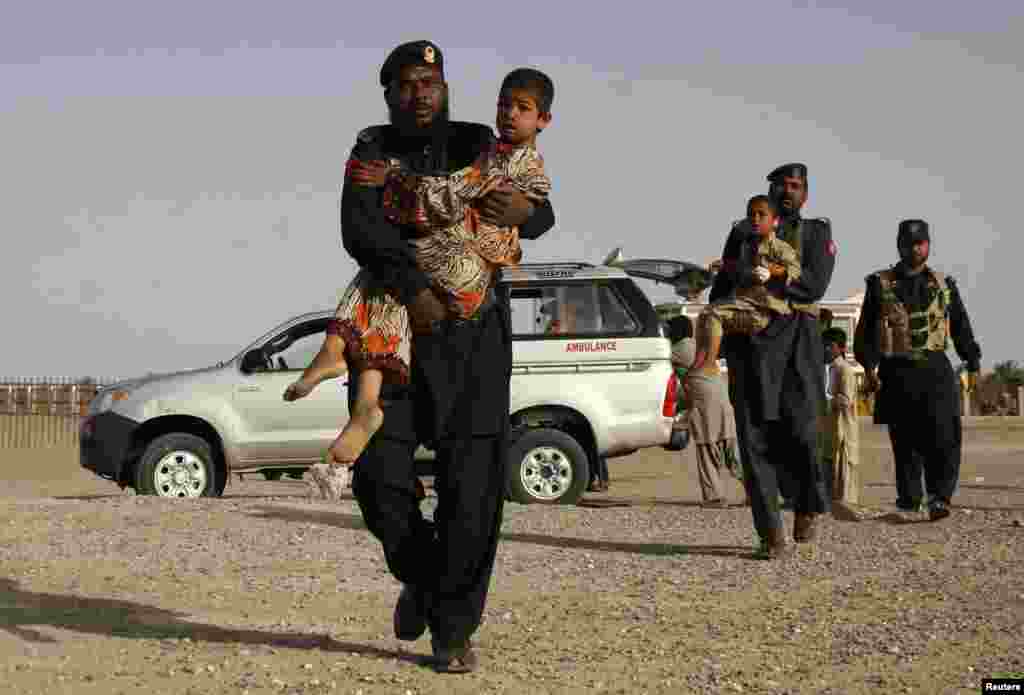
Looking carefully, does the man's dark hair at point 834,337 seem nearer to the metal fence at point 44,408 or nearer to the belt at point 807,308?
the belt at point 807,308

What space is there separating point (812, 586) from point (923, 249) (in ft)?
12.5

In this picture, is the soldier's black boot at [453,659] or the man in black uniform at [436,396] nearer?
the man in black uniform at [436,396]

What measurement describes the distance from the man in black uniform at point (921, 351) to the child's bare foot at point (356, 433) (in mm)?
6489

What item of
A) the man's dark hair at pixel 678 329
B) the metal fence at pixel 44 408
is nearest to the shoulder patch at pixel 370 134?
the man's dark hair at pixel 678 329

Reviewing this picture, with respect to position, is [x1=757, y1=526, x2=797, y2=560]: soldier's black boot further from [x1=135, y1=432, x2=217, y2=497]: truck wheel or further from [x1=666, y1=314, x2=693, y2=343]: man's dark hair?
[x1=666, y1=314, x2=693, y2=343]: man's dark hair

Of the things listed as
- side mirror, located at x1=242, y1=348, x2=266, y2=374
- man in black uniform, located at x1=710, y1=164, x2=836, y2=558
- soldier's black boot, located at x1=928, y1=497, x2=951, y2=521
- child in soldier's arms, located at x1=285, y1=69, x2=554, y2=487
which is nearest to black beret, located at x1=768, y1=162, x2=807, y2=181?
man in black uniform, located at x1=710, y1=164, x2=836, y2=558

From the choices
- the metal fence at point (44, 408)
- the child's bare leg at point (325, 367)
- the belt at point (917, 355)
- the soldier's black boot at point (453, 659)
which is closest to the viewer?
the child's bare leg at point (325, 367)

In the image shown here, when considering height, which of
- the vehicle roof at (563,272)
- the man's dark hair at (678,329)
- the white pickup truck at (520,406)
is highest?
the vehicle roof at (563,272)

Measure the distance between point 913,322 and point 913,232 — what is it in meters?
0.61

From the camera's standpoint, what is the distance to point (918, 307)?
35.8 ft

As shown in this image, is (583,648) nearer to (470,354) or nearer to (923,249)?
A: (470,354)

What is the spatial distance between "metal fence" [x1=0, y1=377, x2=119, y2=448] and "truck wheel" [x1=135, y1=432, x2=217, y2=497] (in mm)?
26253

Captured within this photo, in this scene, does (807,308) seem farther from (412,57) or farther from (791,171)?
(412,57)

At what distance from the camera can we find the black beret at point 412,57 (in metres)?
5.29
